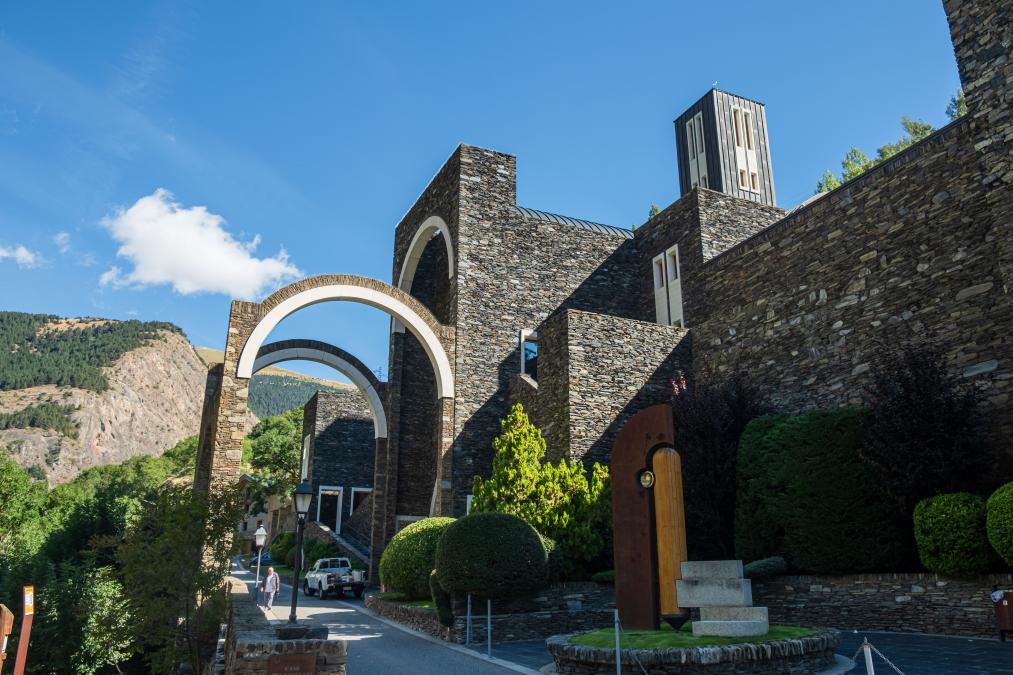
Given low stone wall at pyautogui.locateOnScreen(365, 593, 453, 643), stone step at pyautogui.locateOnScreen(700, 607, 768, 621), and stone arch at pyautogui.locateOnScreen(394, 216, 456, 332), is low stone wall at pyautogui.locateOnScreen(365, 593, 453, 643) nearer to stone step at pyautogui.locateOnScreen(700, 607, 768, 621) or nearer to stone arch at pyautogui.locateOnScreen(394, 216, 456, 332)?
stone step at pyautogui.locateOnScreen(700, 607, 768, 621)

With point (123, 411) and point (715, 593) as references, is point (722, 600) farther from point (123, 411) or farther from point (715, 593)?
point (123, 411)

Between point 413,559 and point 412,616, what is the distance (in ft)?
4.69

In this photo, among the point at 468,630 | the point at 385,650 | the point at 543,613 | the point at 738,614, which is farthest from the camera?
the point at 543,613

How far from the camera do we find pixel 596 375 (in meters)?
15.9

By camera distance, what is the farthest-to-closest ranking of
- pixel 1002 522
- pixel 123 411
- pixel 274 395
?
pixel 274 395 < pixel 123 411 < pixel 1002 522

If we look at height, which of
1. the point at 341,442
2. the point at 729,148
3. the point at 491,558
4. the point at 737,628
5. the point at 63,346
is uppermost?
the point at 63,346

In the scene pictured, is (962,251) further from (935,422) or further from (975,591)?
(975,591)

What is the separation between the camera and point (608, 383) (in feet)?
52.4

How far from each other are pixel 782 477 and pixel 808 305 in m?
4.20

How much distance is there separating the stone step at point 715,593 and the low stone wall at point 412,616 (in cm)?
444

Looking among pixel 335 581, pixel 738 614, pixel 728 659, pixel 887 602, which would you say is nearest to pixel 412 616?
pixel 335 581

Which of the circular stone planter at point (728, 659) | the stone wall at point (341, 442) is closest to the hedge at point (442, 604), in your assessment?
the circular stone planter at point (728, 659)

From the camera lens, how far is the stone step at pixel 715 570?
7.71 metres

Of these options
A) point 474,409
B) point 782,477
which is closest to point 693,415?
point 782,477
